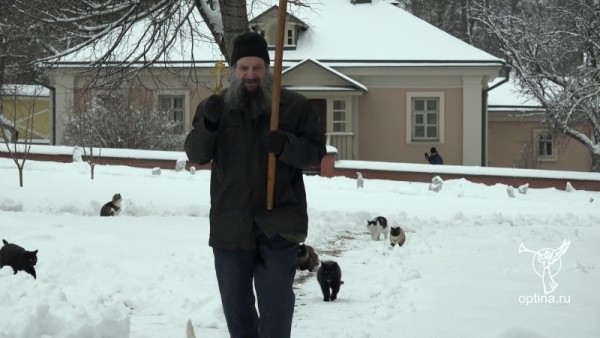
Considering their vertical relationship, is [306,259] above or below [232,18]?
below

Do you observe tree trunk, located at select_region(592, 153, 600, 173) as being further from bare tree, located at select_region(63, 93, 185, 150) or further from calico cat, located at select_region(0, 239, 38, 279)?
calico cat, located at select_region(0, 239, 38, 279)

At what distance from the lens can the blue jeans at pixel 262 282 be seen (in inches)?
185

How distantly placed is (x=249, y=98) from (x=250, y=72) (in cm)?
13

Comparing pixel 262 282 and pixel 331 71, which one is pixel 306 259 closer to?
pixel 262 282

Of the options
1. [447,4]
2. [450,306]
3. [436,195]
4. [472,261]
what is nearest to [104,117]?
[436,195]

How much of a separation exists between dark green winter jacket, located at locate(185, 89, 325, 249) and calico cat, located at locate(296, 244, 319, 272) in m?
4.59

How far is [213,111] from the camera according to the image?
466 cm

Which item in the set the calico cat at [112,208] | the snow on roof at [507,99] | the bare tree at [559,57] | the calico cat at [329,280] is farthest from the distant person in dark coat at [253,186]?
the snow on roof at [507,99]

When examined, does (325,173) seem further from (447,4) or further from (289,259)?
A: (447,4)

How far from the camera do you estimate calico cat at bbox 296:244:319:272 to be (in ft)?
30.7

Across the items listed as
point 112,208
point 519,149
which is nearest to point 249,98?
A: point 112,208

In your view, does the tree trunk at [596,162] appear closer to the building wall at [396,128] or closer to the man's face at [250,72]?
the building wall at [396,128]

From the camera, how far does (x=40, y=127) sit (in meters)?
47.4

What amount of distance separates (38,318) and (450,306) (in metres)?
3.08
